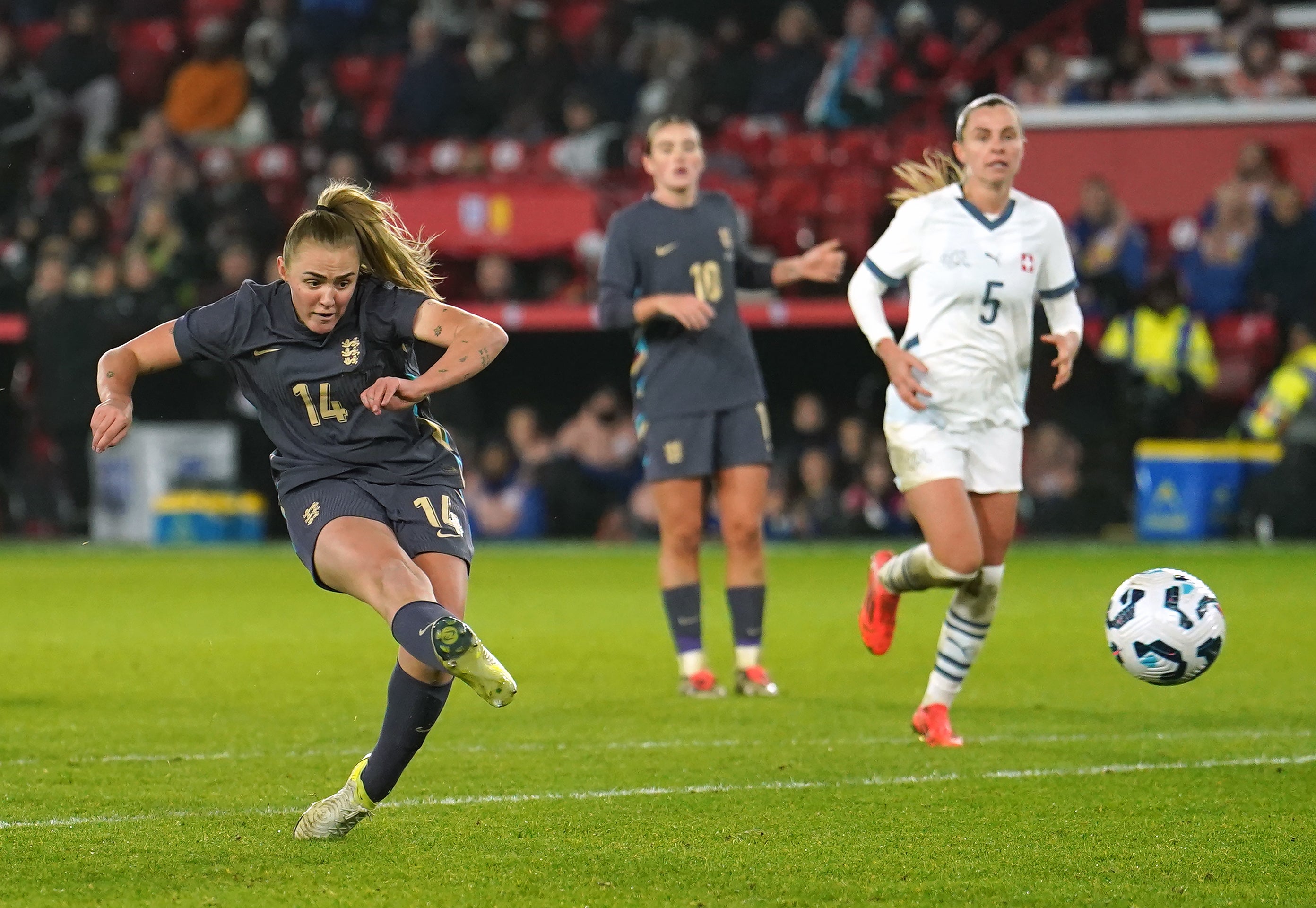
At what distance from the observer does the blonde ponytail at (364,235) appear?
17.3ft

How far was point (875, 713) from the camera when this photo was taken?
306 inches

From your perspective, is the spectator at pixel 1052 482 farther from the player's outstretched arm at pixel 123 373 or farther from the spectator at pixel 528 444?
the player's outstretched arm at pixel 123 373

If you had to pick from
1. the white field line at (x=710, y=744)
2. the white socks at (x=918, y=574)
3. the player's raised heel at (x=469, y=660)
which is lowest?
the white field line at (x=710, y=744)

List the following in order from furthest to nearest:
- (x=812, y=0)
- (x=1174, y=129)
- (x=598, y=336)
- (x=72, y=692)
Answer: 1. (x=812, y=0)
2. (x=598, y=336)
3. (x=1174, y=129)
4. (x=72, y=692)

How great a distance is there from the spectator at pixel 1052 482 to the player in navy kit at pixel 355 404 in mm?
11755

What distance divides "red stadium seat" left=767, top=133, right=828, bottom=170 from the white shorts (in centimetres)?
1082

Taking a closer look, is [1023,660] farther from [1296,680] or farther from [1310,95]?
[1310,95]

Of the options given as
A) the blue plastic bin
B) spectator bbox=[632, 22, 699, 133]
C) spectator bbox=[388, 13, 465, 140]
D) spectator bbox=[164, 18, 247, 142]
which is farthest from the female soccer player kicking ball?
spectator bbox=[164, 18, 247, 142]

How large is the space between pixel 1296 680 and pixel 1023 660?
141 cm

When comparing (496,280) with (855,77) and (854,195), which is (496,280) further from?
(855,77)

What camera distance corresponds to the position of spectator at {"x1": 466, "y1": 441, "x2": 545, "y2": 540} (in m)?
17.8

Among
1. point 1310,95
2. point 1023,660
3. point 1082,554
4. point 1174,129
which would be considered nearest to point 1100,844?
point 1023,660

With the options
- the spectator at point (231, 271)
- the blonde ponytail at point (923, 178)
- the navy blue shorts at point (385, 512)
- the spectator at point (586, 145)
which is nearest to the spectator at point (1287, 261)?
the spectator at point (586, 145)

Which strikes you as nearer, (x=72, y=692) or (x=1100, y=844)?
(x=1100, y=844)
